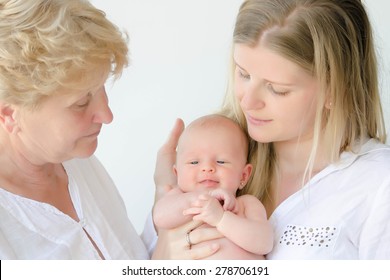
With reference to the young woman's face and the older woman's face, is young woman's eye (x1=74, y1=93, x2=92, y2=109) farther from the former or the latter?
the young woman's face

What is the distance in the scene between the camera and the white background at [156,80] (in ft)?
10.7

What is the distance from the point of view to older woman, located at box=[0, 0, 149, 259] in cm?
164

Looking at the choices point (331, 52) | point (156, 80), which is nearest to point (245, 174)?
point (331, 52)

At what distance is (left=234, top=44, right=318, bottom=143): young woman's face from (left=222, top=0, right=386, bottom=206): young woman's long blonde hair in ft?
0.08

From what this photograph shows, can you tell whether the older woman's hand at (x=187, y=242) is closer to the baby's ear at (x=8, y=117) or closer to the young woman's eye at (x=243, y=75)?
the young woman's eye at (x=243, y=75)

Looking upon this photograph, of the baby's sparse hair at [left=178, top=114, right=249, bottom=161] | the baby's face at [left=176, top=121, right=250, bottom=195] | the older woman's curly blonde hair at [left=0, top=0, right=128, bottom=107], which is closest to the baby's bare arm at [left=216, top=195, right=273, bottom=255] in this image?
the baby's face at [left=176, top=121, right=250, bottom=195]

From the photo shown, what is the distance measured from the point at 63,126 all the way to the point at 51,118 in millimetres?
40

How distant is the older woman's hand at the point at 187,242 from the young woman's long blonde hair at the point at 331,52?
35 centimetres

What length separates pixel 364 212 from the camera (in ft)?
6.13

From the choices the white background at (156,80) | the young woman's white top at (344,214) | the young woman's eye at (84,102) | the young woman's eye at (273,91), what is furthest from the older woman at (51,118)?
the white background at (156,80)

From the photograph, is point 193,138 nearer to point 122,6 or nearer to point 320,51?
point 320,51

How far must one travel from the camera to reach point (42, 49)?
1.64 meters

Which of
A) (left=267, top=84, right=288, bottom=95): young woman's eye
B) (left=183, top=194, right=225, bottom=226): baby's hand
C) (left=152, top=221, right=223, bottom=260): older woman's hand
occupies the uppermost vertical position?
(left=267, top=84, right=288, bottom=95): young woman's eye
